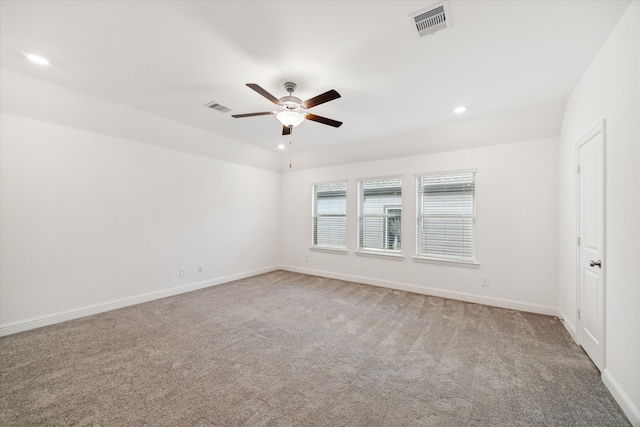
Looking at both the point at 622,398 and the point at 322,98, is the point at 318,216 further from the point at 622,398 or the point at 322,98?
the point at 622,398

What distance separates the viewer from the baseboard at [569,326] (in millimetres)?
2803

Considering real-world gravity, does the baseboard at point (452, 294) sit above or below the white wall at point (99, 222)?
below

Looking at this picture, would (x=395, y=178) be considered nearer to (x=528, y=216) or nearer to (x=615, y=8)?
(x=528, y=216)

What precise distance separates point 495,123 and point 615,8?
1.96 m

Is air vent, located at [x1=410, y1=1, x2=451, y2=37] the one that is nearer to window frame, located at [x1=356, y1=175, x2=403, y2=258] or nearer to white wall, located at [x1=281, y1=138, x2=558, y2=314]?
white wall, located at [x1=281, y1=138, x2=558, y2=314]

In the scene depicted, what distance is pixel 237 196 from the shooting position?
558 cm

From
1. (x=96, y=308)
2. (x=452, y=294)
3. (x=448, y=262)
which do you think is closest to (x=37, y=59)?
(x=96, y=308)

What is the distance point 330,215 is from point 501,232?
3283mm

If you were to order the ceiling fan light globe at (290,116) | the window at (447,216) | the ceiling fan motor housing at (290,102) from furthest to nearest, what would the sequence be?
the window at (447,216) → the ceiling fan light globe at (290,116) → the ceiling fan motor housing at (290,102)

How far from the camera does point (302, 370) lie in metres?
2.30

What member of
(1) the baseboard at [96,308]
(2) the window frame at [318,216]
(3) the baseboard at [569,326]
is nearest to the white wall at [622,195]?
(3) the baseboard at [569,326]

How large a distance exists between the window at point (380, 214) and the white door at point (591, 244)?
257cm

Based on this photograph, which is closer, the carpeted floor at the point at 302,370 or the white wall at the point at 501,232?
the carpeted floor at the point at 302,370

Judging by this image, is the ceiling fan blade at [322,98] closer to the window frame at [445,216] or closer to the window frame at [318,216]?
the window frame at [445,216]
